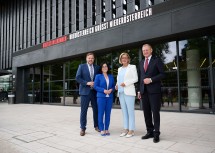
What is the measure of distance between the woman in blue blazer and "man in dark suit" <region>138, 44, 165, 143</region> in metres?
0.74

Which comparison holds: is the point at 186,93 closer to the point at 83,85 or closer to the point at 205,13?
the point at 205,13

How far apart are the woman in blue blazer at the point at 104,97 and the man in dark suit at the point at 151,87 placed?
74 centimetres

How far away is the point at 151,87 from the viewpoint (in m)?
4.38

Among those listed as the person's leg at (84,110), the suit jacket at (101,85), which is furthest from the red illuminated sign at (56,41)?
the suit jacket at (101,85)

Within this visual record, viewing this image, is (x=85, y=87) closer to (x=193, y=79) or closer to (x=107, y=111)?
(x=107, y=111)

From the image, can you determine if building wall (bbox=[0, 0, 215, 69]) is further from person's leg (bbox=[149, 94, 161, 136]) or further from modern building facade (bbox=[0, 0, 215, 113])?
person's leg (bbox=[149, 94, 161, 136])

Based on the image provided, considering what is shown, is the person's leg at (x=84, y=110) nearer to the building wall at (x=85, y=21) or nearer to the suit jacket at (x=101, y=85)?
the suit jacket at (x=101, y=85)

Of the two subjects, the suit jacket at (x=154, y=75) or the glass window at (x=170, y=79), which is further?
the glass window at (x=170, y=79)

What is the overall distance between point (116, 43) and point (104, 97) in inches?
255

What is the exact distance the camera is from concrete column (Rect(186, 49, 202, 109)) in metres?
9.27

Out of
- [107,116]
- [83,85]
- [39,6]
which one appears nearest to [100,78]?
[83,85]

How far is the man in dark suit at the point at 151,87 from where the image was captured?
429 centimetres

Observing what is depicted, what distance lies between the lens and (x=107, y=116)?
4.91 metres

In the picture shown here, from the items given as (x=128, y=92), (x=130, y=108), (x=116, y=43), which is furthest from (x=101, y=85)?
(x=116, y=43)
